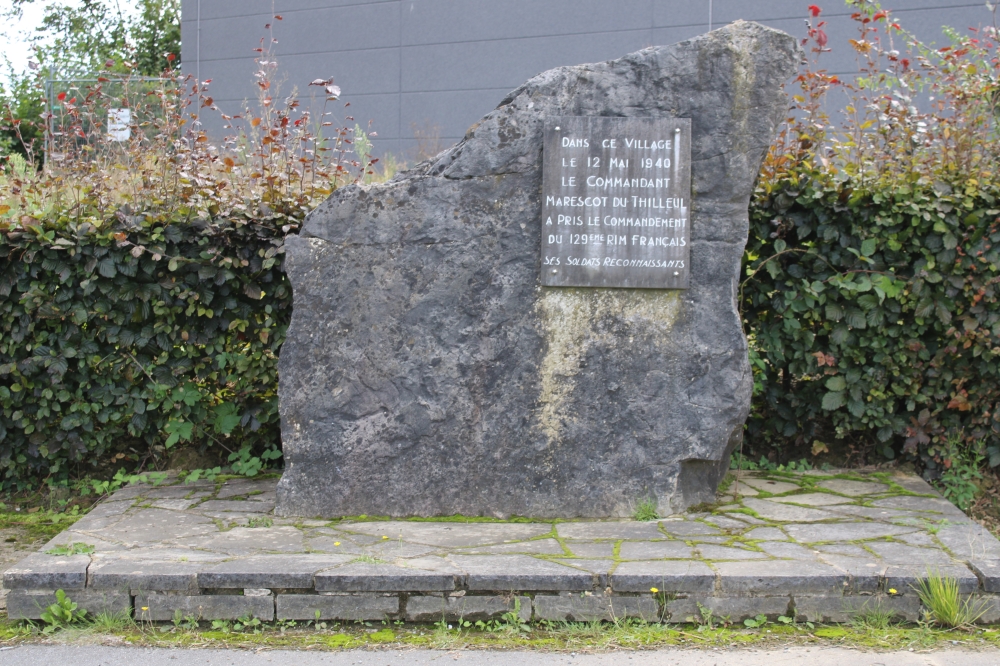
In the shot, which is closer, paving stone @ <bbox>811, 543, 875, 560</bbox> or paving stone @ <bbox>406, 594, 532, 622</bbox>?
paving stone @ <bbox>406, 594, 532, 622</bbox>

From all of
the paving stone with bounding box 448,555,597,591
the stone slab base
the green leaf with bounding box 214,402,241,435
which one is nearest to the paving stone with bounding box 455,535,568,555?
the stone slab base

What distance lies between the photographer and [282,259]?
17.0 feet

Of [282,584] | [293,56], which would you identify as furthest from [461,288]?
[293,56]

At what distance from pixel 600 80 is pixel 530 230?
2.82 ft

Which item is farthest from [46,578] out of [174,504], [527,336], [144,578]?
[527,336]

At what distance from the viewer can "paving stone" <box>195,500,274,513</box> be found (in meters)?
4.66

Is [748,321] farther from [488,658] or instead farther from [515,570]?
[488,658]

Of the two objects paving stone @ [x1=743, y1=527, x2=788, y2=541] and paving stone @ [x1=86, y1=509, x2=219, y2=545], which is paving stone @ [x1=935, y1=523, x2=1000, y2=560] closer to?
paving stone @ [x1=743, y1=527, x2=788, y2=541]

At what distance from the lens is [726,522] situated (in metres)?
4.36

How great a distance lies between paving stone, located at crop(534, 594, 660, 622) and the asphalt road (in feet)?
0.72

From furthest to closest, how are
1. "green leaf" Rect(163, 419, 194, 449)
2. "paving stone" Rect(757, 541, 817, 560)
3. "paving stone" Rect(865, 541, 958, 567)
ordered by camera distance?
"green leaf" Rect(163, 419, 194, 449), "paving stone" Rect(757, 541, 817, 560), "paving stone" Rect(865, 541, 958, 567)

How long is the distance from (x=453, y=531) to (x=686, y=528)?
3.79 ft

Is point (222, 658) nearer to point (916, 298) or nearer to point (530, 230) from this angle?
point (530, 230)

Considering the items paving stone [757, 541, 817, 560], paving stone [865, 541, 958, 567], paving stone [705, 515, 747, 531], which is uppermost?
paving stone [865, 541, 958, 567]
